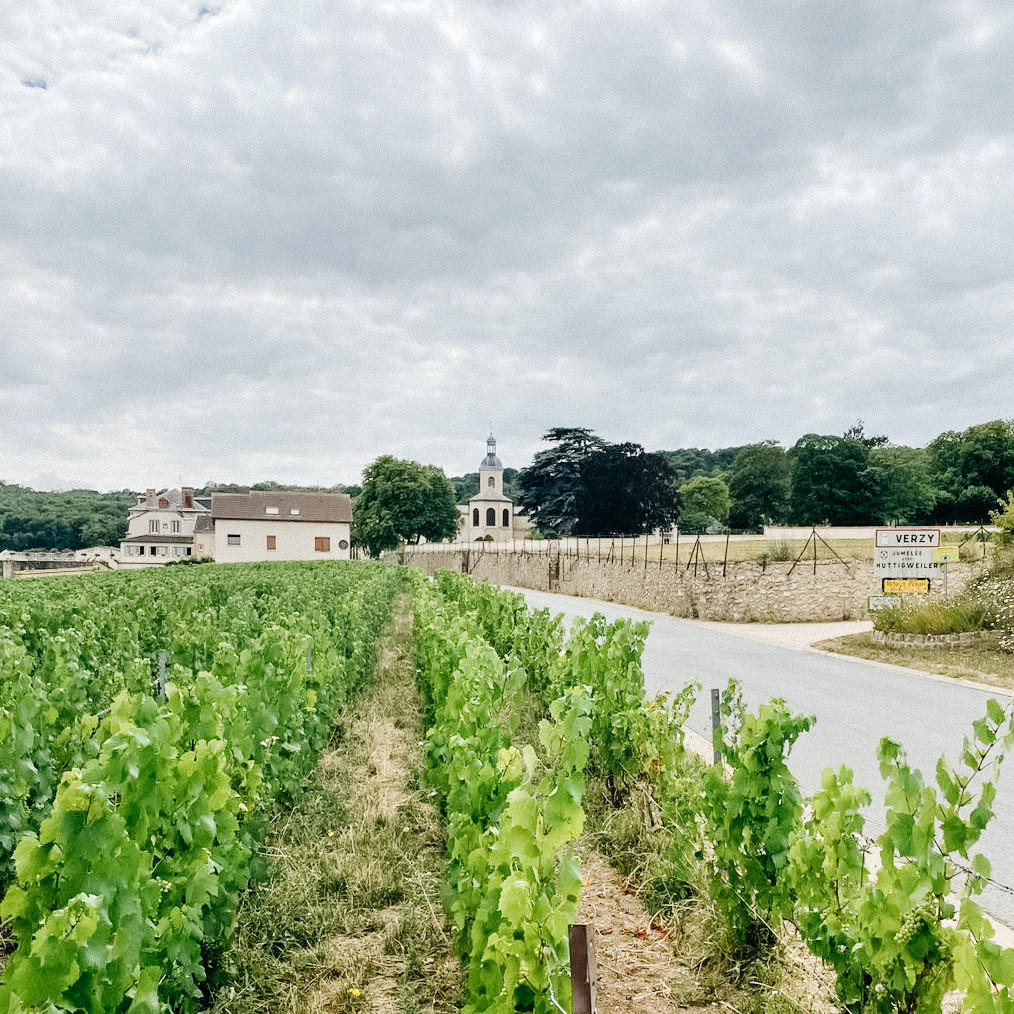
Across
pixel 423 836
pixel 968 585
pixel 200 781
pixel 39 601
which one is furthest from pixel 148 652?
pixel 968 585

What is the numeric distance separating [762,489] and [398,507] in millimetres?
40206

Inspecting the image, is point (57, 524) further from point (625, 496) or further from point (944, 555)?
point (944, 555)

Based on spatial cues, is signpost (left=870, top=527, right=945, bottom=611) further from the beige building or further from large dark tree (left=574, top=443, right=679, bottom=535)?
large dark tree (left=574, top=443, right=679, bottom=535)

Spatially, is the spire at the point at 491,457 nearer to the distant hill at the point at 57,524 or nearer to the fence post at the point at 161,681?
the distant hill at the point at 57,524

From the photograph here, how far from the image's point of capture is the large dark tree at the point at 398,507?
7081 centimetres

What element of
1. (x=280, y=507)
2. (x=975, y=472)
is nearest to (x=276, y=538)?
(x=280, y=507)

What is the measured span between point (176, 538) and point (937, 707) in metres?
83.5

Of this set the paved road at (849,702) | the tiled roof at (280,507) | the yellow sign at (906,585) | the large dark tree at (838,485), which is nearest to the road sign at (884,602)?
the yellow sign at (906,585)

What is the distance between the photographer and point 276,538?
61.0 m

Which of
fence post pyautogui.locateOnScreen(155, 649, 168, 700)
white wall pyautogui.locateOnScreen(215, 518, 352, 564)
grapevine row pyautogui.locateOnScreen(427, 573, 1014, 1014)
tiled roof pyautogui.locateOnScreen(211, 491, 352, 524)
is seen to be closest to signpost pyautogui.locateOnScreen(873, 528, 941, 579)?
grapevine row pyautogui.locateOnScreen(427, 573, 1014, 1014)

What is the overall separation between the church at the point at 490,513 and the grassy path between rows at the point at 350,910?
83.5m

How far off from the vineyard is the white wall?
55959mm

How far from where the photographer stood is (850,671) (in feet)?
41.5

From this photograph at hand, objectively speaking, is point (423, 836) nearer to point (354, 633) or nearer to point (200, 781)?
point (200, 781)
